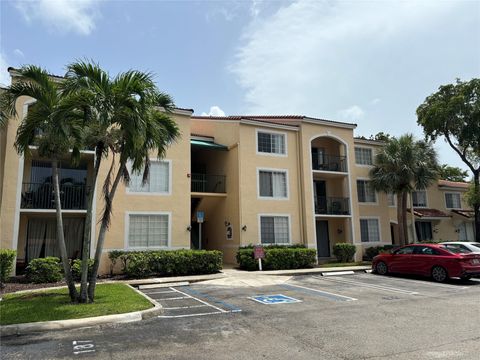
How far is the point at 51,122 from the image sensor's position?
10023 millimetres

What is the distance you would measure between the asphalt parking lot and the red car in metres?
2.51

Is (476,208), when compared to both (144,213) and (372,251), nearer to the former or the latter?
(372,251)

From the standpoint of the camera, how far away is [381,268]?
17.9m

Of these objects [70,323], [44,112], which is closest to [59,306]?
[70,323]

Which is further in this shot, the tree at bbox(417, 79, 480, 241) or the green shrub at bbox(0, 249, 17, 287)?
the tree at bbox(417, 79, 480, 241)

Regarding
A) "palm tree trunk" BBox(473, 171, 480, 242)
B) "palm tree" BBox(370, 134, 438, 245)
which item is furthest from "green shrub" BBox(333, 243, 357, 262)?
"palm tree trunk" BBox(473, 171, 480, 242)

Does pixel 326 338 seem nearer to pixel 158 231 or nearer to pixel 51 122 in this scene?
pixel 51 122

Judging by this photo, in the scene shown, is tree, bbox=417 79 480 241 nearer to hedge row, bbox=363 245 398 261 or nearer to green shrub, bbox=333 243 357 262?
hedge row, bbox=363 245 398 261

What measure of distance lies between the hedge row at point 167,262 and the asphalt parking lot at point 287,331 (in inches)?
182

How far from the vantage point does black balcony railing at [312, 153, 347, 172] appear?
25.3 m

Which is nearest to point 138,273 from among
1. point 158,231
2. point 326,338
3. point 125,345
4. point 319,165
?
point 158,231

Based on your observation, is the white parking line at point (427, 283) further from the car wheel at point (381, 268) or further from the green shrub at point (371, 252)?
the green shrub at point (371, 252)

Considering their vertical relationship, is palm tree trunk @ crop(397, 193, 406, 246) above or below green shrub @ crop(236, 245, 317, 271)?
above

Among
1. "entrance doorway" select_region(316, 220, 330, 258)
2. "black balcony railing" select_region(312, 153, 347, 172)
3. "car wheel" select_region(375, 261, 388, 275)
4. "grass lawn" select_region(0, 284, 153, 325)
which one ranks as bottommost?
"grass lawn" select_region(0, 284, 153, 325)
